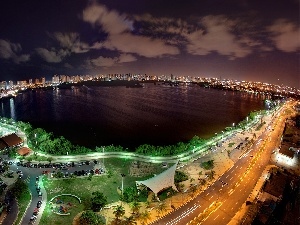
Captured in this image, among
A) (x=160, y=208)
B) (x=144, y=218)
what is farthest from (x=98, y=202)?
(x=160, y=208)

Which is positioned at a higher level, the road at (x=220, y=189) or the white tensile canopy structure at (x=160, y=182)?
the white tensile canopy structure at (x=160, y=182)

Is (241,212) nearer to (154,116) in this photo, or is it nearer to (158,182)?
(158,182)

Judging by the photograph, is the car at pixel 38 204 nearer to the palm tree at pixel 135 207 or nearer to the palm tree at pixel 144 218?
the palm tree at pixel 135 207

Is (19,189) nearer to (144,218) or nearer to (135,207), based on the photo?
(135,207)

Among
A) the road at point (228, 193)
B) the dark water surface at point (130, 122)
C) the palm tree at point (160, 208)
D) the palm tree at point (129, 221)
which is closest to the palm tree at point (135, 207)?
the palm tree at point (129, 221)

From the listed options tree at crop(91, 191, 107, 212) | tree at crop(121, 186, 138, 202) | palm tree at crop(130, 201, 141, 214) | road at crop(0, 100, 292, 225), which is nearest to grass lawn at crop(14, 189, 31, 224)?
road at crop(0, 100, 292, 225)

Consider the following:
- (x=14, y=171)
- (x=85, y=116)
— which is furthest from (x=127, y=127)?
(x=14, y=171)
